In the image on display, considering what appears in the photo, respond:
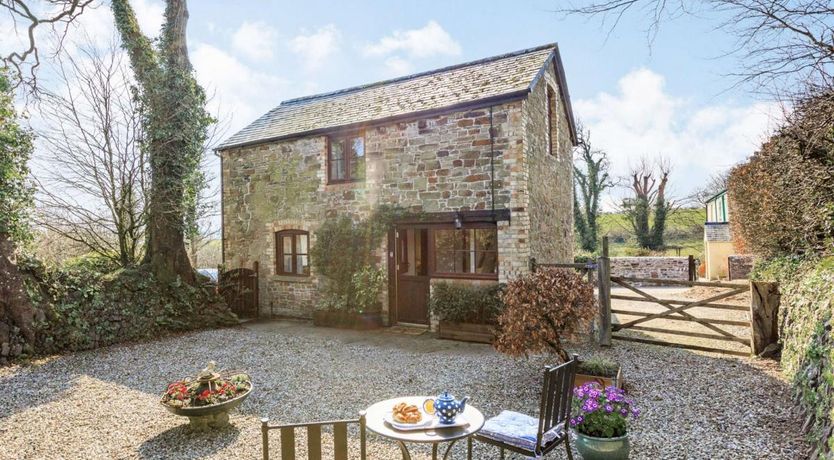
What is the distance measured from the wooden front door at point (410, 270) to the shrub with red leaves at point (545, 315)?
4642 mm

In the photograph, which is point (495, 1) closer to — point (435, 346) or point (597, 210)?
point (435, 346)

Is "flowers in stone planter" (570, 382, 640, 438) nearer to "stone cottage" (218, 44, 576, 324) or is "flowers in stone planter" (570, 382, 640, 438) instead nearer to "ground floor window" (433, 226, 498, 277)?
Answer: "stone cottage" (218, 44, 576, 324)

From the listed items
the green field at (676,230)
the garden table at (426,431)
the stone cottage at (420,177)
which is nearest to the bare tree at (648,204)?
the green field at (676,230)

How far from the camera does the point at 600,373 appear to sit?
5344mm

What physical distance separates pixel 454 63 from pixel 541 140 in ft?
11.2

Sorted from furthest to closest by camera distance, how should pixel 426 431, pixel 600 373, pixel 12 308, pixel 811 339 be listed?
pixel 12 308
pixel 600 373
pixel 811 339
pixel 426 431

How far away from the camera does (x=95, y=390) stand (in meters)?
6.20

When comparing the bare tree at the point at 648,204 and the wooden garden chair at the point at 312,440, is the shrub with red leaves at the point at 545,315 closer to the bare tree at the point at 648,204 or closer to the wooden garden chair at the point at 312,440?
the wooden garden chair at the point at 312,440

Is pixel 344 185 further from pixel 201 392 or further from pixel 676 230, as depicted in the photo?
pixel 676 230

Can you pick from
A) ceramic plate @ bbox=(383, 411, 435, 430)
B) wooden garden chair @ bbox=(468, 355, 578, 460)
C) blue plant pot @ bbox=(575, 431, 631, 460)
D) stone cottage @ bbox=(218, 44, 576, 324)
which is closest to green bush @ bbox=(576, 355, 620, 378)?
blue plant pot @ bbox=(575, 431, 631, 460)

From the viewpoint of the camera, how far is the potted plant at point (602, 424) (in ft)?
11.8

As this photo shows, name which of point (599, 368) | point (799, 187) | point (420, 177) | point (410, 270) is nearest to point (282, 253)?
point (410, 270)

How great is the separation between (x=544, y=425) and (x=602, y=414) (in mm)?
694

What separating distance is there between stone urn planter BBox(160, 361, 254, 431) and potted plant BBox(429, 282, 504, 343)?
4.78 meters
